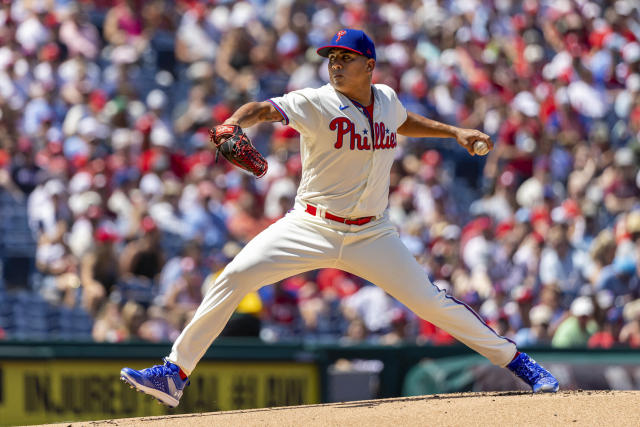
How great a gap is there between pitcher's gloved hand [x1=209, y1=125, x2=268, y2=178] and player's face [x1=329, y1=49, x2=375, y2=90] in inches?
27.9

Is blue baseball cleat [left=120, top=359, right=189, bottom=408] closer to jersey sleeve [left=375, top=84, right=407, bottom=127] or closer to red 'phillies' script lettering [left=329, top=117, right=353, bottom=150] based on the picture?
red 'phillies' script lettering [left=329, top=117, right=353, bottom=150]

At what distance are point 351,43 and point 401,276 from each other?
117 centimetres

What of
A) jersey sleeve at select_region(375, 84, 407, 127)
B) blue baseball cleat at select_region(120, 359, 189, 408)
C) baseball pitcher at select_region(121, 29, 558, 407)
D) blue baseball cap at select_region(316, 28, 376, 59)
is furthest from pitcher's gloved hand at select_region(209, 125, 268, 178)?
blue baseball cleat at select_region(120, 359, 189, 408)

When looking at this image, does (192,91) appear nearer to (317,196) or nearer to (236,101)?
(236,101)

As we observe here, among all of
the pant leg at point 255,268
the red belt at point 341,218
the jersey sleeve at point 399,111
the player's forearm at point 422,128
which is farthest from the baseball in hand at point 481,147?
the pant leg at point 255,268

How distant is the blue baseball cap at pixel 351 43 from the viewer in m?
5.32

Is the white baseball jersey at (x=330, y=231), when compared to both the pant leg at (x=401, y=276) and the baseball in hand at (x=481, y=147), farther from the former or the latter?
the baseball in hand at (x=481, y=147)

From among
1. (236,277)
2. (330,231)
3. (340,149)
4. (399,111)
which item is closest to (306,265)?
(330,231)

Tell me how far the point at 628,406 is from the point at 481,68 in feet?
28.1

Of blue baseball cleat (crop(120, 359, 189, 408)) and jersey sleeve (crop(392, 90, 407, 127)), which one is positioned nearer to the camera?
blue baseball cleat (crop(120, 359, 189, 408))

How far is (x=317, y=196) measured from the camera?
5.44 m

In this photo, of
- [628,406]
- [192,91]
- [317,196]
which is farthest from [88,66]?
[628,406]

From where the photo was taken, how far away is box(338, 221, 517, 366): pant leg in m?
5.43

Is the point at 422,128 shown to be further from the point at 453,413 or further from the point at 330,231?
the point at 453,413
